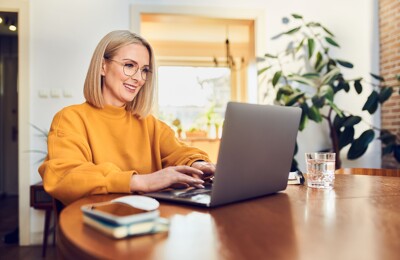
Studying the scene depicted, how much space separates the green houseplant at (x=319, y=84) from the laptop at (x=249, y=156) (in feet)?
7.95

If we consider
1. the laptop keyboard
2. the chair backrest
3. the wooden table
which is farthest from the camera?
the chair backrest

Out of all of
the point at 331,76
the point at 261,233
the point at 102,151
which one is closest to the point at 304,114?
the point at 331,76

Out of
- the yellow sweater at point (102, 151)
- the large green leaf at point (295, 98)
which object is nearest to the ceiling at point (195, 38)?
the large green leaf at point (295, 98)

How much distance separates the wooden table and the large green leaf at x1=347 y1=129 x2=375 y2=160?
2693 mm

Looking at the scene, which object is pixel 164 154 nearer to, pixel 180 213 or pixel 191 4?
pixel 180 213

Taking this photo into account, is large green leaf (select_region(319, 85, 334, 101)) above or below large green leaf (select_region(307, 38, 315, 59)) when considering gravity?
below

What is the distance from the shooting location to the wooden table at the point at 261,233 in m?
0.60

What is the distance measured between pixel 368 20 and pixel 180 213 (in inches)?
155

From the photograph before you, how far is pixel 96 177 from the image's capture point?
3.57 feet

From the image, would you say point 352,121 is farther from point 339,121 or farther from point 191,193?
point 191,193

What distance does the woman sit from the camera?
3.60 feet

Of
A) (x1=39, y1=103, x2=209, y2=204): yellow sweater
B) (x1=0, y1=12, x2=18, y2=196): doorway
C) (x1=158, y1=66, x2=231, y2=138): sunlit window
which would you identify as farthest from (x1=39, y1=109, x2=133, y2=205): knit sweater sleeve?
(x1=158, y1=66, x2=231, y2=138): sunlit window

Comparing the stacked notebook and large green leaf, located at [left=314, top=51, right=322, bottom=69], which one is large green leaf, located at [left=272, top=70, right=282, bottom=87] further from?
the stacked notebook

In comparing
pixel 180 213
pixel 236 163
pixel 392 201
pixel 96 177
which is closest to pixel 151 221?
pixel 180 213
